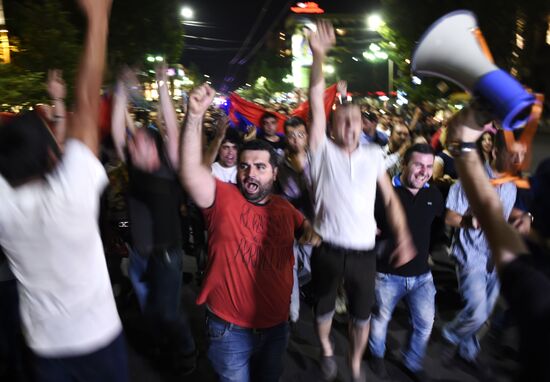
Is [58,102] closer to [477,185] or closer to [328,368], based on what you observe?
[328,368]

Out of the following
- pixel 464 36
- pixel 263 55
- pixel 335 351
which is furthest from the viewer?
pixel 263 55

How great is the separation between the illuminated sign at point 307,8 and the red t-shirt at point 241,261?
3091 inches

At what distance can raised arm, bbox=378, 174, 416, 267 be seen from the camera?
3.49m

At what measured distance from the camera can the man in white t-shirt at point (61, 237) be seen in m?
1.89

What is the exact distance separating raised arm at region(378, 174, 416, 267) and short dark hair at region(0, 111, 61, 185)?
2497 millimetres

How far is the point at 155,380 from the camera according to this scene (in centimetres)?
381

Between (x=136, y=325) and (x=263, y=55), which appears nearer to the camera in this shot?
(x=136, y=325)

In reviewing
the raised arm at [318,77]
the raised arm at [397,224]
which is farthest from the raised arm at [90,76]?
the raised arm at [397,224]

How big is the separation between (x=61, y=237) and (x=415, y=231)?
2791 millimetres

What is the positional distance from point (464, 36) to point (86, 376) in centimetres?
206

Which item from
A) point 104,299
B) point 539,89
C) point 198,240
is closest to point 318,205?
point 104,299

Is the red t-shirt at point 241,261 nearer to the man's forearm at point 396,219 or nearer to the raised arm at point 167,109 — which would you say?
the raised arm at point 167,109

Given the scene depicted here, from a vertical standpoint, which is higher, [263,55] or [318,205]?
[318,205]

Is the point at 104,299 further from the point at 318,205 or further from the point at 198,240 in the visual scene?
the point at 198,240
